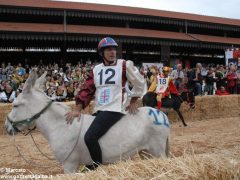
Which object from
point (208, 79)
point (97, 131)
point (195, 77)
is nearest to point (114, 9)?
point (208, 79)

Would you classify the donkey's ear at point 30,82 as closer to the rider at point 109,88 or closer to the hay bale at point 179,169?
the rider at point 109,88

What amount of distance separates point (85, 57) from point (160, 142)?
28.1 meters

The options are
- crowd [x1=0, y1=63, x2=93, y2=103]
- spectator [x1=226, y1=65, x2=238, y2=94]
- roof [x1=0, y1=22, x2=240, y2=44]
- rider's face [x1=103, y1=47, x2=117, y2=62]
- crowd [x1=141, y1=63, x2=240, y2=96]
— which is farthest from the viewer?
roof [x1=0, y1=22, x2=240, y2=44]

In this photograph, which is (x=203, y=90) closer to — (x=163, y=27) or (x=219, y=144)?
(x=219, y=144)

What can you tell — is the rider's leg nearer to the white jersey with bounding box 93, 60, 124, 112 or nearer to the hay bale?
the white jersey with bounding box 93, 60, 124, 112

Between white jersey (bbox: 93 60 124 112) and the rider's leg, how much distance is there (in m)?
0.14

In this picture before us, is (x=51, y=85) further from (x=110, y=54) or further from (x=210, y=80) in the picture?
(x=110, y=54)

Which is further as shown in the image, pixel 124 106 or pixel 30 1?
pixel 30 1

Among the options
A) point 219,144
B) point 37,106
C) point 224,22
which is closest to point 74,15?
point 224,22

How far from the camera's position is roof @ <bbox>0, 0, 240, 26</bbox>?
31378mm

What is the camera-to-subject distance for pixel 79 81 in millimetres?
18125

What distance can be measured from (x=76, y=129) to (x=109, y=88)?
29.2 inches

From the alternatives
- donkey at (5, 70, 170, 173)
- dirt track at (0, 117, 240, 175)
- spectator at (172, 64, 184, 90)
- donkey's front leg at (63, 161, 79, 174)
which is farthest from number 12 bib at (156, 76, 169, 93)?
donkey's front leg at (63, 161, 79, 174)

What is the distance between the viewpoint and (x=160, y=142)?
5891mm
